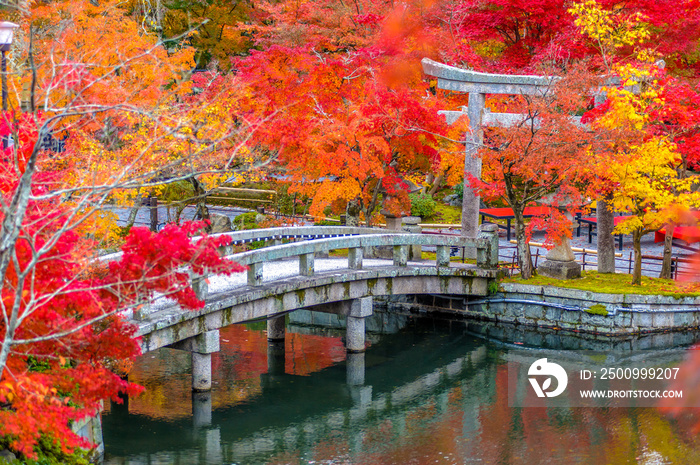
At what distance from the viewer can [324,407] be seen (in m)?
16.1

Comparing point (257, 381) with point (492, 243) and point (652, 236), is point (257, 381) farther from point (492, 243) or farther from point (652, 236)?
point (652, 236)

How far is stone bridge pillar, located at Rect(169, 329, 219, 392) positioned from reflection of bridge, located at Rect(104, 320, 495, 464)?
0.84ft

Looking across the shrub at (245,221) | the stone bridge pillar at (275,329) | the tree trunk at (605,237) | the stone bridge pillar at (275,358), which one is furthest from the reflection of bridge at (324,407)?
the shrub at (245,221)

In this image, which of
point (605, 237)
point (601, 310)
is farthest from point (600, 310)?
point (605, 237)

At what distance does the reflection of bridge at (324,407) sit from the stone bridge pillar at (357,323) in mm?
258

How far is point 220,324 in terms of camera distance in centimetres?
1552

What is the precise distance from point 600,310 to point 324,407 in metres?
7.77

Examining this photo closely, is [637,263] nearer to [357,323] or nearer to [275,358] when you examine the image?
[357,323]

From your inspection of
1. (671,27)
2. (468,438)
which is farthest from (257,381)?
(671,27)

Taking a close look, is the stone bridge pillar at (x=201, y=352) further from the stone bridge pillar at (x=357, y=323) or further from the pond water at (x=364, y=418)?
the stone bridge pillar at (x=357, y=323)

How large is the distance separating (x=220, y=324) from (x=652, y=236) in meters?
20.6

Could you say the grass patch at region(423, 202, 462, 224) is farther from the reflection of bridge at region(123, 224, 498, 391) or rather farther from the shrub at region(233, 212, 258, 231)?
the reflection of bridge at region(123, 224, 498, 391)

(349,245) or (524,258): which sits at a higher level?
(349,245)

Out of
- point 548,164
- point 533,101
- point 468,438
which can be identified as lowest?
point 468,438
